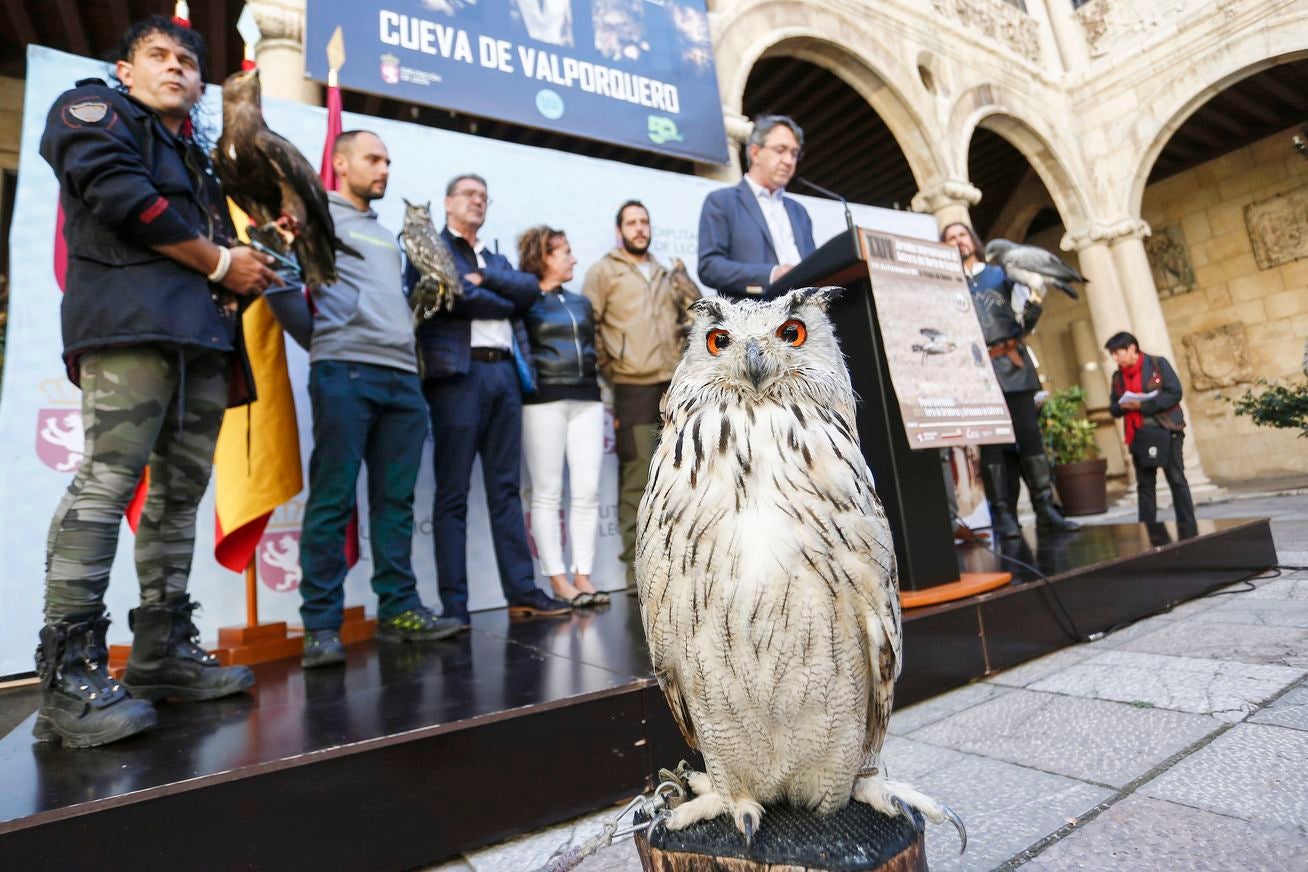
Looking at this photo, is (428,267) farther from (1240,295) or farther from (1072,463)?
(1240,295)

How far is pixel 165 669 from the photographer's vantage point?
1864mm

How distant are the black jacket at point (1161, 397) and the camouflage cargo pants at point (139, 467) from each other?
5.01 metres

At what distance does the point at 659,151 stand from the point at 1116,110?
781 cm

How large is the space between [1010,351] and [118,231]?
4.45 meters

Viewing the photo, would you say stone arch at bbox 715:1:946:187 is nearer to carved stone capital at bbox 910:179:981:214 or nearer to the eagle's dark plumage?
carved stone capital at bbox 910:179:981:214

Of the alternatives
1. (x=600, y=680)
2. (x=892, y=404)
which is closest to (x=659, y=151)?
(x=892, y=404)

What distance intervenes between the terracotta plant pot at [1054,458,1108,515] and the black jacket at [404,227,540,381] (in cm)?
670

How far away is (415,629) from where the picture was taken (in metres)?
2.57

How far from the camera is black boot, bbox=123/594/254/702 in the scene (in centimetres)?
186

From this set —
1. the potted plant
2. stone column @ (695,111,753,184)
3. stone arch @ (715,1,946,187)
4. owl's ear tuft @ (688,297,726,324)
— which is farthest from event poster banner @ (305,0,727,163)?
the potted plant

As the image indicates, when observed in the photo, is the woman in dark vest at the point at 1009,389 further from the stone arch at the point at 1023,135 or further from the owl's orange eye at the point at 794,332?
the stone arch at the point at 1023,135

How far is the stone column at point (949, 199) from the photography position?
23.9 ft

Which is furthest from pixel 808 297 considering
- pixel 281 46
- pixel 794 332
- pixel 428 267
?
pixel 281 46

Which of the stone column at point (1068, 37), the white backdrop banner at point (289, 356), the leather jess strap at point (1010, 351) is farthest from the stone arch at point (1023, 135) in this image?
→ the white backdrop banner at point (289, 356)
